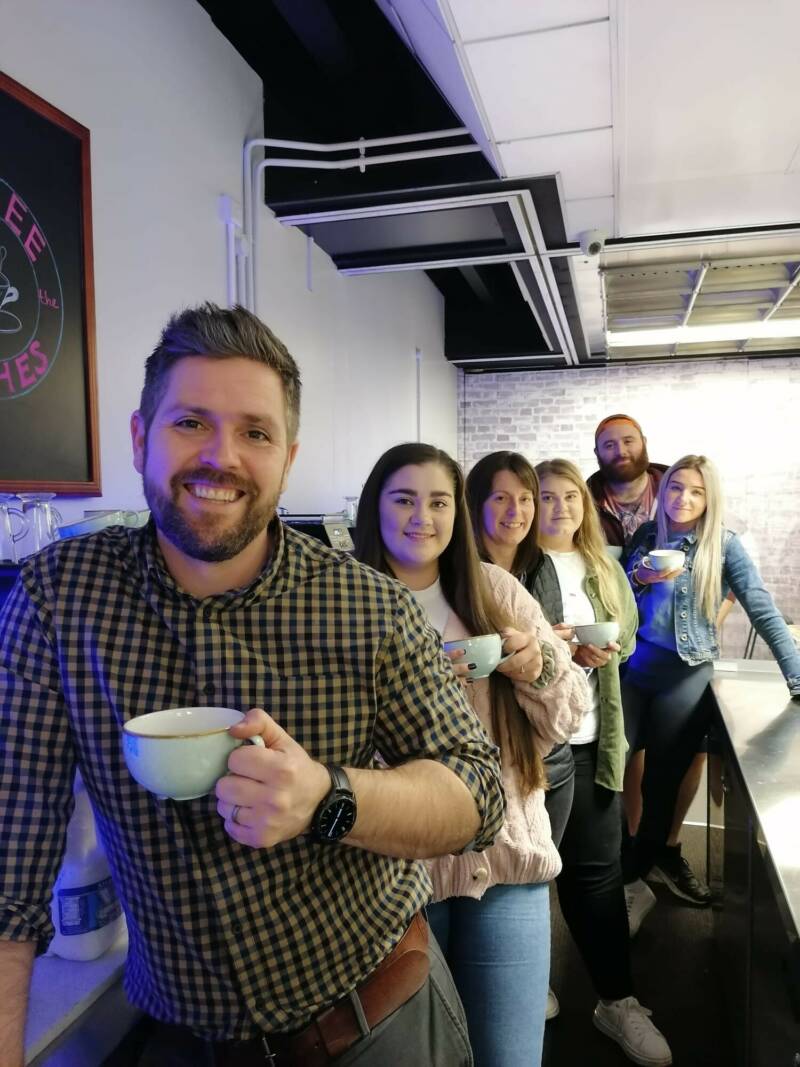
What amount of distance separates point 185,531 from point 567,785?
1.35 metres

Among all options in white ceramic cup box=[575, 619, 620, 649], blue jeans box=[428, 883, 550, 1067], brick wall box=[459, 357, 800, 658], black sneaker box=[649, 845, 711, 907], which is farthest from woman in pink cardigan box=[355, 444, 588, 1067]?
brick wall box=[459, 357, 800, 658]

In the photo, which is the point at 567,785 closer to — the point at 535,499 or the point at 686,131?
the point at 535,499

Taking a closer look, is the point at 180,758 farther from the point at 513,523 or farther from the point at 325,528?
the point at 325,528

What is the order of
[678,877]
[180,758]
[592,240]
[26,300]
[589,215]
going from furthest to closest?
[592,240] → [589,215] → [678,877] → [26,300] → [180,758]

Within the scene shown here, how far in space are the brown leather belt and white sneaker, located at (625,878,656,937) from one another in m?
2.18

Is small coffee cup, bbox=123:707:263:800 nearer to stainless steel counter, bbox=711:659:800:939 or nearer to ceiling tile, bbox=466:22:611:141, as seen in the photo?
stainless steel counter, bbox=711:659:800:939

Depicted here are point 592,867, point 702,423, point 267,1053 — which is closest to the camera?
point 267,1053

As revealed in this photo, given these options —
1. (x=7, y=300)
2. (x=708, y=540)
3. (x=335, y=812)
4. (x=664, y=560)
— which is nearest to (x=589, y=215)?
(x=708, y=540)

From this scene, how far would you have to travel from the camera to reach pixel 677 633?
288 cm

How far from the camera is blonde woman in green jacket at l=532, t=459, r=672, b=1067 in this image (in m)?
2.09

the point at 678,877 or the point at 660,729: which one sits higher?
the point at 660,729

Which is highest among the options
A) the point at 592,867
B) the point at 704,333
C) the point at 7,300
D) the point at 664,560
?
the point at 704,333

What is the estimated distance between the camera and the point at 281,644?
97 cm

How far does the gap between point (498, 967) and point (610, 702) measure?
92cm
